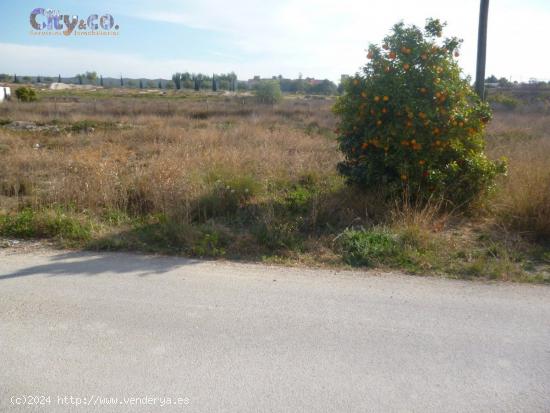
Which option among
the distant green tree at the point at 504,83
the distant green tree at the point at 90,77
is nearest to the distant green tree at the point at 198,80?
the distant green tree at the point at 90,77

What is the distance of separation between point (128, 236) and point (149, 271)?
1192mm

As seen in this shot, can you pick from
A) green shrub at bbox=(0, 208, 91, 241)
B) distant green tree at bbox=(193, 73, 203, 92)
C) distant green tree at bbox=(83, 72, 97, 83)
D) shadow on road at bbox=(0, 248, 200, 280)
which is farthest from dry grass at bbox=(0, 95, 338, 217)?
distant green tree at bbox=(83, 72, 97, 83)

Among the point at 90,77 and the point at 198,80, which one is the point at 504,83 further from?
the point at 90,77

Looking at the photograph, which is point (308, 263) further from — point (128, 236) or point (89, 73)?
point (89, 73)

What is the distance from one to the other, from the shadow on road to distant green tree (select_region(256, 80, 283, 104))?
37291mm

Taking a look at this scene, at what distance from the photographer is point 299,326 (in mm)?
3619

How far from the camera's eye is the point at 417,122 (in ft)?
20.7

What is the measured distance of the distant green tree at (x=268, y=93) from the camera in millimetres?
41875

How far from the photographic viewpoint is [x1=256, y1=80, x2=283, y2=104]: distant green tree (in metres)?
41.9

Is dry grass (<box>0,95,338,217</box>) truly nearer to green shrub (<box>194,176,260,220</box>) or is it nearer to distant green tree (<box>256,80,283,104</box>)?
green shrub (<box>194,176,260,220</box>)

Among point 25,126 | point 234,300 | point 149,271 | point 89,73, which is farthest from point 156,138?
point 89,73

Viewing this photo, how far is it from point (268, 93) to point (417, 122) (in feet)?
123

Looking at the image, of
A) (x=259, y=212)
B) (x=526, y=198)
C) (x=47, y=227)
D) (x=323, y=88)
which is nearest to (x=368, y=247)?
(x=259, y=212)

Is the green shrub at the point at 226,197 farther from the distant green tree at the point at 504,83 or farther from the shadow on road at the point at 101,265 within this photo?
the distant green tree at the point at 504,83
